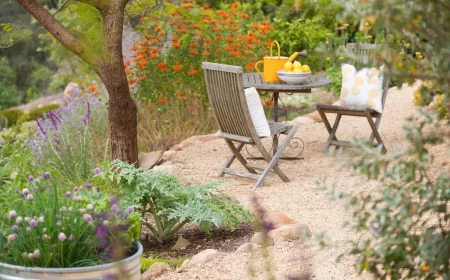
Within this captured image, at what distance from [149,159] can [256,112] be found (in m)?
1.47

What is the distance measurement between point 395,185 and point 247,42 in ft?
23.4

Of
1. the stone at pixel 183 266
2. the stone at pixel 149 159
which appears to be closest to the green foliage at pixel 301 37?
the stone at pixel 149 159

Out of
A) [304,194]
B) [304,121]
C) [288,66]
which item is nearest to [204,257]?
[304,194]

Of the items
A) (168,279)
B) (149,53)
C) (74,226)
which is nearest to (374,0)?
(74,226)

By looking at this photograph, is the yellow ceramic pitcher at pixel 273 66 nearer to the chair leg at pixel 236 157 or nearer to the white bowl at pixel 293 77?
the white bowl at pixel 293 77

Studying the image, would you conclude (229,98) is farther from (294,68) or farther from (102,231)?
(102,231)

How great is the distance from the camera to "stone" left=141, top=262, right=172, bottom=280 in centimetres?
449

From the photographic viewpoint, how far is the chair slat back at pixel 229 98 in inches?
249

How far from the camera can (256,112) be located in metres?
6.60

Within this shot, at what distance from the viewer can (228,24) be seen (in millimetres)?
9734

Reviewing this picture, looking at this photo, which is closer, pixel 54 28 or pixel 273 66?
pixel 54 28

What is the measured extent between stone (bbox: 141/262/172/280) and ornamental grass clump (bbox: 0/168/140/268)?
0.87 meters

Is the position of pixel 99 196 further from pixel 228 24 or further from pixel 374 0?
pixel 228 24

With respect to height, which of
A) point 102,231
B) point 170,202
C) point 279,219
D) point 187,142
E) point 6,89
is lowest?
point 6,89
